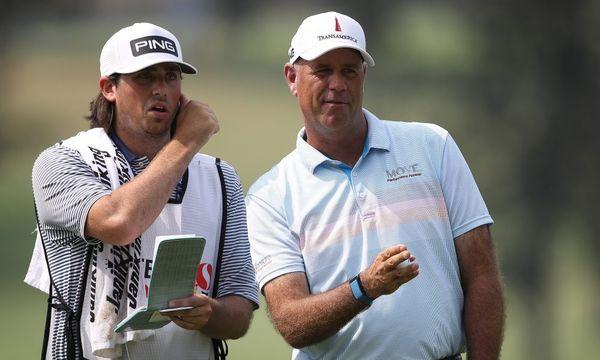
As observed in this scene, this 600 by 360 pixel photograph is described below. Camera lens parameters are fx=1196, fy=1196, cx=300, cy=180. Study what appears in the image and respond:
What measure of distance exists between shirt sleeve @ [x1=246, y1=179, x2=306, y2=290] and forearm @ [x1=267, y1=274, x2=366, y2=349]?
8cm

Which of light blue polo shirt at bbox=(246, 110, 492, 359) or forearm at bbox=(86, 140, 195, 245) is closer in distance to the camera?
forearm at bbox=(86, 140, 195, 245)

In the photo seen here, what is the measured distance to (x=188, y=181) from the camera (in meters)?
2.90

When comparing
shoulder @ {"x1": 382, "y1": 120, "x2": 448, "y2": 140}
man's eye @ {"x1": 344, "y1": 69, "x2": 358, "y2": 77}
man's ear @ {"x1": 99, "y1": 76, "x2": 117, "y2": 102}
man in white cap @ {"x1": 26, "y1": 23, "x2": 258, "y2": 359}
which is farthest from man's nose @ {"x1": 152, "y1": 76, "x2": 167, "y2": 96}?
shoulder @ {"x1": 382, "y1": 120, "x2": 448, "y2": 140}

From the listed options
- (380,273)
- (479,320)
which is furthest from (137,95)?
(479,320)

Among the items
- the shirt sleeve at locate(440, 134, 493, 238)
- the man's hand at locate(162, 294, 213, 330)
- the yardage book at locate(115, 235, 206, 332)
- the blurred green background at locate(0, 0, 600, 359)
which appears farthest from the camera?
the blurred green background at locate(0, 0, 600, 359)

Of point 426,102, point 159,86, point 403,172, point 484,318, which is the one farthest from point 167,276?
point 426,102

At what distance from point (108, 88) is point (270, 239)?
1.77ft

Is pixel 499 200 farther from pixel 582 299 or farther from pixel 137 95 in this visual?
pixel 137 95

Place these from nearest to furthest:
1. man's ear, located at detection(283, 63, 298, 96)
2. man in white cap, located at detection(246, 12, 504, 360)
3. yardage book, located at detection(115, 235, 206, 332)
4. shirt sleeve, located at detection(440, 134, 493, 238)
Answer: yardage book, located at detection(115, 235, 206, 332) < man in white cap, located at detection(246, 12, 504, 360) < shirt sleeve, located at detection(440, 134, 493, 238) < man's ear, located at detection(283, 63, 298, 96)

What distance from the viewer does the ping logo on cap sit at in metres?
2.85

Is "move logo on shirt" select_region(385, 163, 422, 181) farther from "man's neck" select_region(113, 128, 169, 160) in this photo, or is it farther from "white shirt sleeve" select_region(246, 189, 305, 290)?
"man's neck" select_region(113, 128, 169, 160)

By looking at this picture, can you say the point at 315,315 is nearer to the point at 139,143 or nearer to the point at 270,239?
the point at 270,239

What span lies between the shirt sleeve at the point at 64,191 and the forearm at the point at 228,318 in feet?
1.07

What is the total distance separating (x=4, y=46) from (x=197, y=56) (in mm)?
1084
